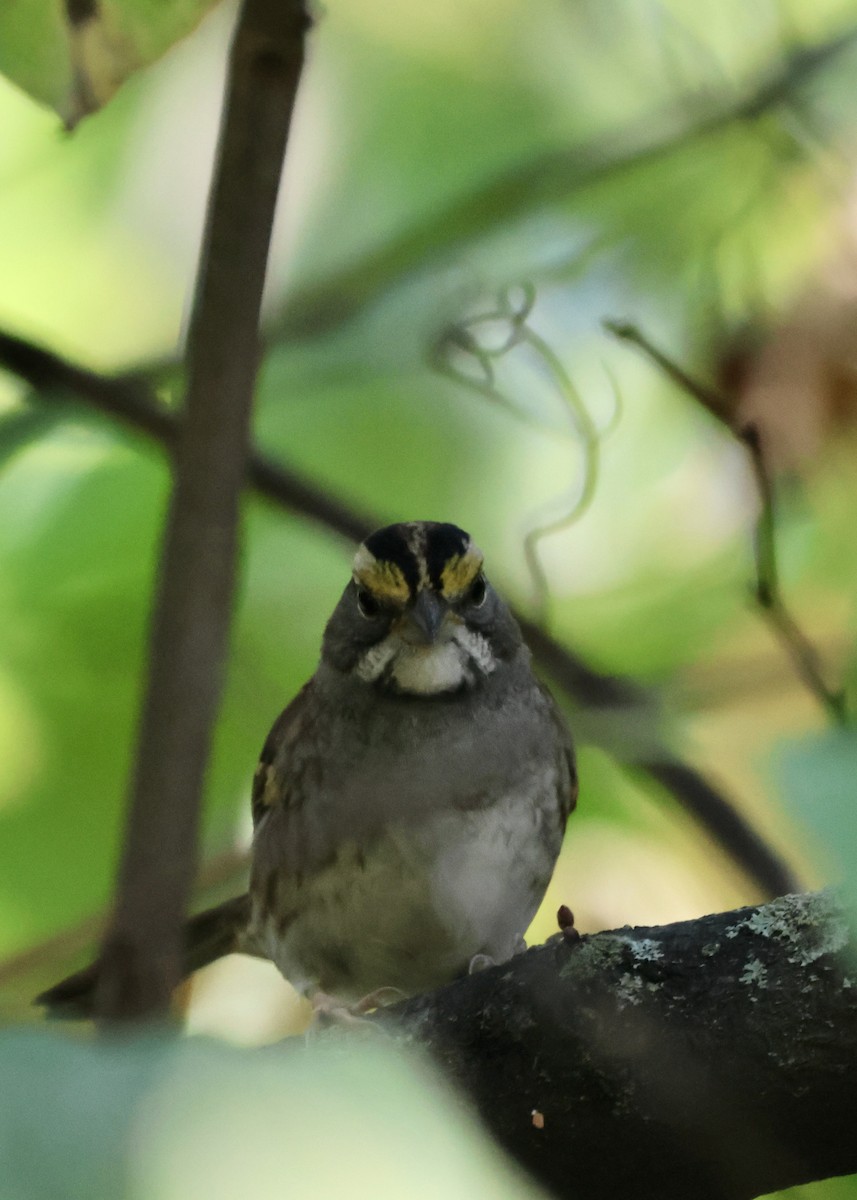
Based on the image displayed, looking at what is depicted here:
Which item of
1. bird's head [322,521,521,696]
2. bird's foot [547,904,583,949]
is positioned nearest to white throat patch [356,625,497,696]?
bird's head [322,521,521,696]

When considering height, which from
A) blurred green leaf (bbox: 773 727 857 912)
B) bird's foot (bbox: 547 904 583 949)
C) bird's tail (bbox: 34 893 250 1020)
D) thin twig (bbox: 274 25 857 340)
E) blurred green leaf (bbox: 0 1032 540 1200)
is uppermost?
thin twig (bbox: 274 25 857 340)

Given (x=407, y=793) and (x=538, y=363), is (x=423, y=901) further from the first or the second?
(x=538, y=363)

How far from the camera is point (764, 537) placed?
10.0 ft

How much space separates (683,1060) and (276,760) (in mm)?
1849

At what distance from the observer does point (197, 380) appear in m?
2.43

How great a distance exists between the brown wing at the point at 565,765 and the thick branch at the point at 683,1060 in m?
1.44

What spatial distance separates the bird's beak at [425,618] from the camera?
3.33m

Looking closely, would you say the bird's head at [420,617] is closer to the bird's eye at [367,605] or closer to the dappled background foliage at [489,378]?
the bird's eye at [367,605]

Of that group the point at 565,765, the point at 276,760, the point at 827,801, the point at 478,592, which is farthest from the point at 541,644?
the point at 827,801

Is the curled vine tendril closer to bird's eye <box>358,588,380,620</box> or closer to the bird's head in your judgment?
the bird's head

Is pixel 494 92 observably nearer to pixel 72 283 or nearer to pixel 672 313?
pixel 672 313

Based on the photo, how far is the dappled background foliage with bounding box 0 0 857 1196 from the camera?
3.28 meters

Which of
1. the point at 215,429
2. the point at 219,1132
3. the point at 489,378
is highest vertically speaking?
the point at 489,378

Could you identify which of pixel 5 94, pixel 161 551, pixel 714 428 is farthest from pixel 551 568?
pixel 5 94
